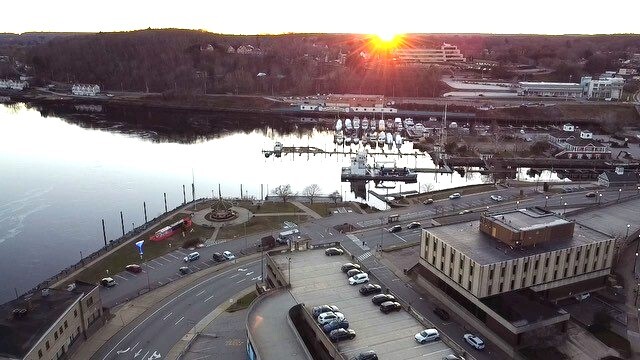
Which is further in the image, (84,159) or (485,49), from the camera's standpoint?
(485,49)

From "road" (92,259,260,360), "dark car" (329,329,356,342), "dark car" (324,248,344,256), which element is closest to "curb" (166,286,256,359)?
"road" (92,259,260,360)

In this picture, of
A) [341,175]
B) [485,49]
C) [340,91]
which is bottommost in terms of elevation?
[341,175]

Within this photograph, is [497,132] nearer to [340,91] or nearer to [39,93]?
[340,91]

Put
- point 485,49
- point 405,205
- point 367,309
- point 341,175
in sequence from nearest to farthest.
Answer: point 367,309 → point 405,205 → point 341,175 → point 485,49

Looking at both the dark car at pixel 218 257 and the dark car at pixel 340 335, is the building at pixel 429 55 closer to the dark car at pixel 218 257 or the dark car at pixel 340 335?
the dark car at pixel 218 257

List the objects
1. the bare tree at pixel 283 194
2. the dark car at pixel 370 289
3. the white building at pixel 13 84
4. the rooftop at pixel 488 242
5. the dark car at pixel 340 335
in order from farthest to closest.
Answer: the white building at pixel 13 84 → the bare tree at pixel 283 194 → the rooftop at pixel 488 242 → the dark car at pixel 370 289 → the dark car at pixel 340 335

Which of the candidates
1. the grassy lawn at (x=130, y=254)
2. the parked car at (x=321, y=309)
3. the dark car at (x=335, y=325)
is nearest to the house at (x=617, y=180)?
the parked car at (x=321, y=309)

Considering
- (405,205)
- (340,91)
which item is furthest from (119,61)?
(405,205)

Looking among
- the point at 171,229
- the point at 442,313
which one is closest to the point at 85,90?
the point at 171,229
